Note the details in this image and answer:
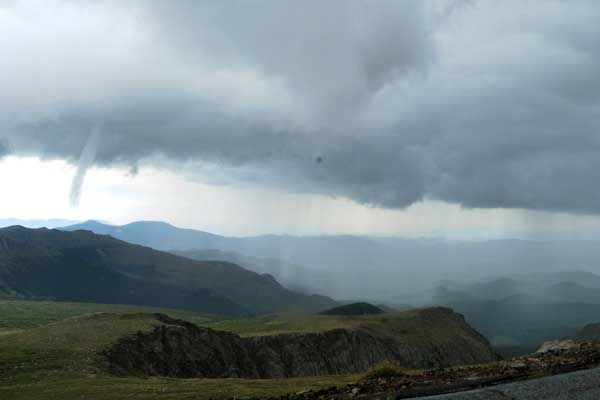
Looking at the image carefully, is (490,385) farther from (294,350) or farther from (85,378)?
(294,350)

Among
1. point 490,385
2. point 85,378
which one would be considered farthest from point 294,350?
point 490,385

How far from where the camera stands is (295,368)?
111062mm

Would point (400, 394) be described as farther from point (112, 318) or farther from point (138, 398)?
point (112, 318)

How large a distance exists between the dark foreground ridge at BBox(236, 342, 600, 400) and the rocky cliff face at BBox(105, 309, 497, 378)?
35295 millimetres

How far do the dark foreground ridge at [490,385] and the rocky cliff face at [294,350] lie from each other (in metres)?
35.3

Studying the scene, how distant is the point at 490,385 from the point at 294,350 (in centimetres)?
9964

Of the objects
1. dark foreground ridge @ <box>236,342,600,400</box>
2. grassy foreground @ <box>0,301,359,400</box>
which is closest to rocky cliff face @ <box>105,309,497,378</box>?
grassy foreground @ <box>0,301,359,400</box>

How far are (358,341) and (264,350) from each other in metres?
31.0

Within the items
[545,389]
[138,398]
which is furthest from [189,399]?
[545,389]

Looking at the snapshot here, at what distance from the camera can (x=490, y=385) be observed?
65.6ft

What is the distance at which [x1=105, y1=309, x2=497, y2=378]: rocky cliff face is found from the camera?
73688mm

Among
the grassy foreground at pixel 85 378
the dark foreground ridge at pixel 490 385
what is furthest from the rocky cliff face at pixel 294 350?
the dark foreground ridge at pixel 490 385

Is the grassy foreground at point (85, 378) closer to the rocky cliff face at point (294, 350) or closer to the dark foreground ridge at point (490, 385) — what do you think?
the rocky cliff face at point (294, 350)

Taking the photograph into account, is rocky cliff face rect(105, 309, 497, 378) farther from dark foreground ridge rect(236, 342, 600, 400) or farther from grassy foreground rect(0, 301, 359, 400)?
Answer: dark foreground ridge rect(236, 342, 600, 400)
